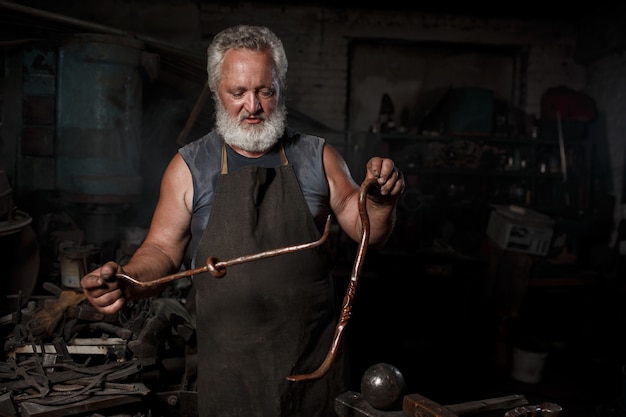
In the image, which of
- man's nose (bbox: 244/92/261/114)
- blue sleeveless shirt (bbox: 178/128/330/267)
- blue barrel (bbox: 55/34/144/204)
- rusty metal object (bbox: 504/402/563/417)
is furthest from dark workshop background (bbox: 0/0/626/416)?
rusty metal object (bbox: 504/402/563/417)

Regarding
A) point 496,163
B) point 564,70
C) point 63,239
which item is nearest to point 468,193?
point 496,163

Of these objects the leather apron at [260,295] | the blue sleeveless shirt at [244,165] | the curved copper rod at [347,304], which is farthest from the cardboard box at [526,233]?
the curved copper rod at [347,304]

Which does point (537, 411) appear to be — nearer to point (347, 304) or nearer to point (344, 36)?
point (347, 304)

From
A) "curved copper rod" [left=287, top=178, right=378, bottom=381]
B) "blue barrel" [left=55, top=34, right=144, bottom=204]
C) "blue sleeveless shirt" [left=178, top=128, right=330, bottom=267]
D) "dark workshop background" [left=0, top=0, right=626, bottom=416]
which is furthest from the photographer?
"dark workshop background" [left=0, top=0, right=626, bottom=416]

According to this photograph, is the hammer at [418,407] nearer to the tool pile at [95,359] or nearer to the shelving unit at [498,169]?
the tool pile at [95,359]

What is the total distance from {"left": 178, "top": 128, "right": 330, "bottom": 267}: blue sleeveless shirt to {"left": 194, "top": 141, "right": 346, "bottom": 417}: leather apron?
64mm

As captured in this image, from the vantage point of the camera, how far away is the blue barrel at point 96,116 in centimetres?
445

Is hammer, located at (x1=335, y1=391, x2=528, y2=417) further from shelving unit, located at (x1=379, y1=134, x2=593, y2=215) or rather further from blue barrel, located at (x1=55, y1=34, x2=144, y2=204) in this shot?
shelving unit, located at (x1=379, y1=134, x2=593, y2=215)

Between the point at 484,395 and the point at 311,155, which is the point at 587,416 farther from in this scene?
the point at 311,155

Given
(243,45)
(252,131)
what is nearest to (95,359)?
(252,131)

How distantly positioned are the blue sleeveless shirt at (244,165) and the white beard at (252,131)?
78 mm

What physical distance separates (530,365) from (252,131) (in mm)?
4190

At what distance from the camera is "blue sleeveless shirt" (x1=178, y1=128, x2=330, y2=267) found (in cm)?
220

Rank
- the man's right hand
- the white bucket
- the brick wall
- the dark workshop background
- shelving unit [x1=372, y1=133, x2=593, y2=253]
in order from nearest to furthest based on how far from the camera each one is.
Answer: the man's right hand < the dark workshop background < the white bucket < shelving unit [x1=372, y1=133, x2=593, y2=253] < the brick wall
